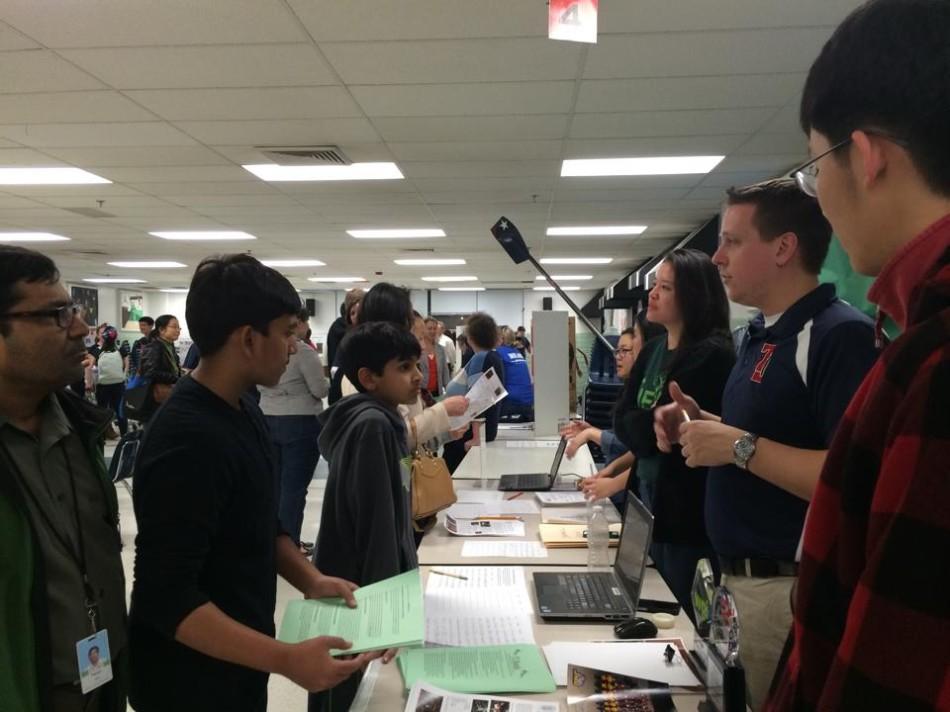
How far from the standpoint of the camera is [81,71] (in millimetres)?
3145

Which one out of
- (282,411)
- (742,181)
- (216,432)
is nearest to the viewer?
(216,432)

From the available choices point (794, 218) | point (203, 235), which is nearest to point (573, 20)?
point (794, 218)

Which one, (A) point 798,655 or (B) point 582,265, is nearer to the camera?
(A) point 798,655

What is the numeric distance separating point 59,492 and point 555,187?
502 centimetres

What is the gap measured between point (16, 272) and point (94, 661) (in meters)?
0.69

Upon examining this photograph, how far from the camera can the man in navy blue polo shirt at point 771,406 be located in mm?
1156

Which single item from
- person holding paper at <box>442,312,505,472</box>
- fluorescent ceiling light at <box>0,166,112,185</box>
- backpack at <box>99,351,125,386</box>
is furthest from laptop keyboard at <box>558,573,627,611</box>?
backpack at <box>99,351,125,386</box>

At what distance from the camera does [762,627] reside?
1162 millimetres

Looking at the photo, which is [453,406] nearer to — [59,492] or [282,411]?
[59,492]

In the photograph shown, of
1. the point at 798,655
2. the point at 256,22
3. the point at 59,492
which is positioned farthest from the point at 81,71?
the point at 798,655

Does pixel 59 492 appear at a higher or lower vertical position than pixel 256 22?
lower

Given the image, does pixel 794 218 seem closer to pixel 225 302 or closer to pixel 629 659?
pixel 629 659

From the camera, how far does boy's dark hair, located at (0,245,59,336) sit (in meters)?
1.08

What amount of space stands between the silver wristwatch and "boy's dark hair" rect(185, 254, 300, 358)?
0.92 metres
